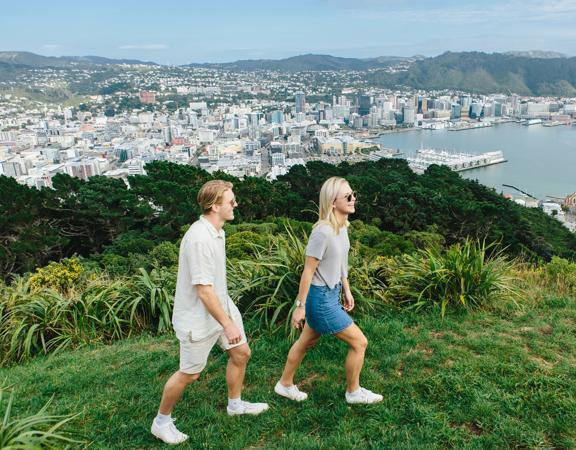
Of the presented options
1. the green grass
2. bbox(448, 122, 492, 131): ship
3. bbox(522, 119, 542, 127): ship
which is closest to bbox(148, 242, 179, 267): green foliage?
the green grass

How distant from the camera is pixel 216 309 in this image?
1.78 m

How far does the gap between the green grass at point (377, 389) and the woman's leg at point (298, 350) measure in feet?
0.39

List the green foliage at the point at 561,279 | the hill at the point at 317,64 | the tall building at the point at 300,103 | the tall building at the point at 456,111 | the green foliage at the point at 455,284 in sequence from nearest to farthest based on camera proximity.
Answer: the green foliage at the point at 455,284
the green foliage at the point at 561,279
the tall building at the point at 456,111
the tall building at the point at 300,103
the hill at the point at 317,64

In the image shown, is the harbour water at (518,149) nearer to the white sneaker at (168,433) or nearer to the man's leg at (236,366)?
the man's leg at (236,366)

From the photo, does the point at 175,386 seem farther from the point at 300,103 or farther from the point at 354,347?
the point at 300,103

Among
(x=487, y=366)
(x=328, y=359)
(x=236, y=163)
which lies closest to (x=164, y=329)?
(x=328, y=359)

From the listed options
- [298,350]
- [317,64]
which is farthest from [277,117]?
[317,64]

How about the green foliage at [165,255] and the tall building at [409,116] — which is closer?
the green foliage at [165,255]

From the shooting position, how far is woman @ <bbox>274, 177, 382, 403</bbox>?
195 cm

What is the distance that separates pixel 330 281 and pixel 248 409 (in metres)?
0.75

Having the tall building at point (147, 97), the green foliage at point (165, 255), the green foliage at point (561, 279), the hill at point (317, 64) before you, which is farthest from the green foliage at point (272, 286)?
the hill at point (317, 64)

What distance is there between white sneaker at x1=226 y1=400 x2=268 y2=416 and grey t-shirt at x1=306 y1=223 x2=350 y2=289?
0.68 meters

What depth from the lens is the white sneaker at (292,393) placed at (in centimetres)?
221

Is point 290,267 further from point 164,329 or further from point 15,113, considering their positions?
point 15,113
